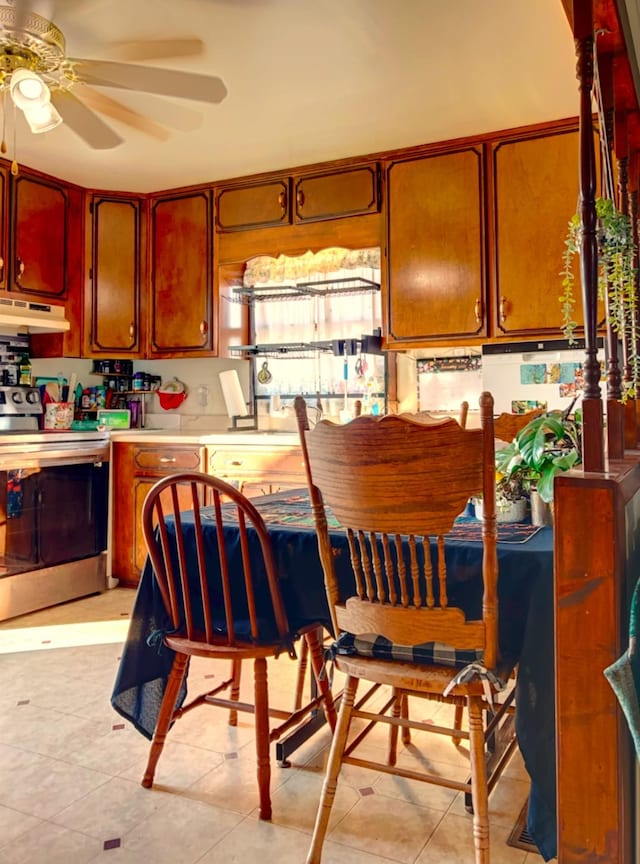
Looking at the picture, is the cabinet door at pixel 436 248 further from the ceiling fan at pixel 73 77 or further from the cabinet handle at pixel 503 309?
the ceiling fan at pixel 73 77

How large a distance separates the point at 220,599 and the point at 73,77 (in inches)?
81.7

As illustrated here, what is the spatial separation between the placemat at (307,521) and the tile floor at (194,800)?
740 millimetres

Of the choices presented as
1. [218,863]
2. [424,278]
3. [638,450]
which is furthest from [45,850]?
[424,278]

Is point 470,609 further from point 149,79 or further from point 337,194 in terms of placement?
point 337,194

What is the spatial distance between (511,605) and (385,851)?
0.68 m

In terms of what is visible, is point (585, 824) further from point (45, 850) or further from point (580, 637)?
point (45, 850)

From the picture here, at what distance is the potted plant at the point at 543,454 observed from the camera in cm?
163

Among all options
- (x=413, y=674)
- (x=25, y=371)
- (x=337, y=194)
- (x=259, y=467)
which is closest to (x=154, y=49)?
(x=337, y=194)

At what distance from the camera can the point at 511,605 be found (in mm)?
1472

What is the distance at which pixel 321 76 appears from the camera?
2725 millimetres

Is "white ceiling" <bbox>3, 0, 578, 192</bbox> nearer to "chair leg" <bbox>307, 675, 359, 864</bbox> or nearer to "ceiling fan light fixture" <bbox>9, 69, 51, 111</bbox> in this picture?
"ceiling fan light fixture" <bbox>9, 69, 51, 111</bbox>

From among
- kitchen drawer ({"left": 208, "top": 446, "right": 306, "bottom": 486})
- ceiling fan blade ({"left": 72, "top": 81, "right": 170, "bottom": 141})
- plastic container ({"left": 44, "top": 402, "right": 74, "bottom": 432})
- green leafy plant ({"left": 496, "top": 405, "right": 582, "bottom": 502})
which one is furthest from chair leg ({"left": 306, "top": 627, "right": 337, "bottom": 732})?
plastic container ({"left": 44, "top": 402, "right": 74, "bottom": 432})

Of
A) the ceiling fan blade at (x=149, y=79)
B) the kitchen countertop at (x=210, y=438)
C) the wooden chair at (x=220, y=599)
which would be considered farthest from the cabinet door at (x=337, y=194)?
the wooden chair at (x=220, y=599)

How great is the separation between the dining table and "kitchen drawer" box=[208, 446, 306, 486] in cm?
149
